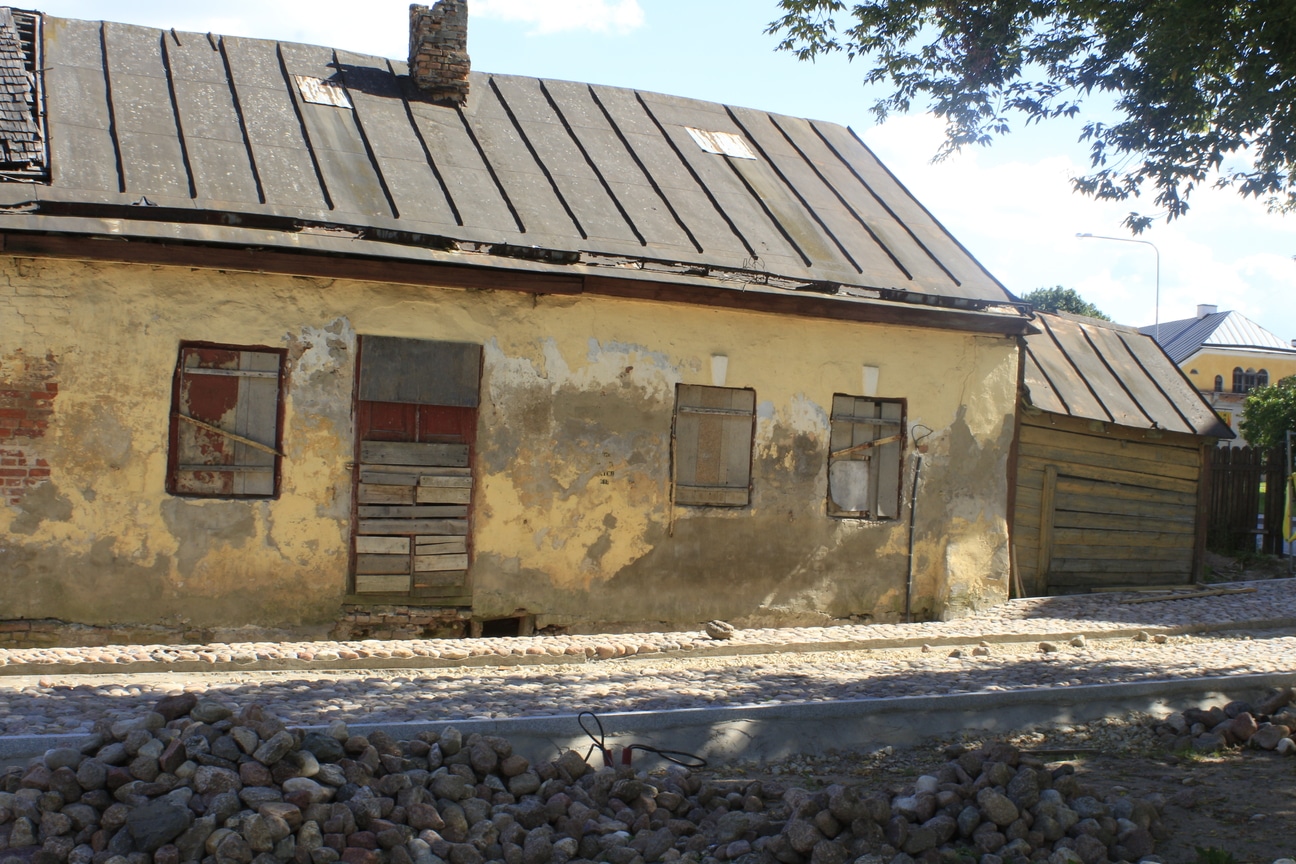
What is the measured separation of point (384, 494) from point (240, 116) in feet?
13.2

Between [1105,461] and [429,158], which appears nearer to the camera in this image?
[429,158]

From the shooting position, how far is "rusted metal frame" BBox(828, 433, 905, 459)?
11.2m

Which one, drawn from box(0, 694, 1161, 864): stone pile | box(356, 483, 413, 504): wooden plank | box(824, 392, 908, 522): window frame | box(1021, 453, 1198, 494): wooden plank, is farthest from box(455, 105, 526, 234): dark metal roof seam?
box(1021, 453, 1198, 494): wooden plank

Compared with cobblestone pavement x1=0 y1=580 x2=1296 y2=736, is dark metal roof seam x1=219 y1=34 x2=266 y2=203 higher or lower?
higher

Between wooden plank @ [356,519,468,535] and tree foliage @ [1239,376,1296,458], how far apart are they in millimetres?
18803

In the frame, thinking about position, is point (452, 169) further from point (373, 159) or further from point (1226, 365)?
point (1226, 365)

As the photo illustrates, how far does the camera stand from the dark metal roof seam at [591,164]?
10.8 m

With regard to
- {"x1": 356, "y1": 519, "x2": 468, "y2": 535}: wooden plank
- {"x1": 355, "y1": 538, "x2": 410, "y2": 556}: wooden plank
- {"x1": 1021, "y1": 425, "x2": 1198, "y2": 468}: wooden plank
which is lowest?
{"x1": 355, "y1": 538, "x2": 410, "y2": 556}: wooden plank

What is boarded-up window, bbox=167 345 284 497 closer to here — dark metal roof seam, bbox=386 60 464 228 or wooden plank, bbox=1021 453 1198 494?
dark metal roof seam, bbox=386 60 464 228

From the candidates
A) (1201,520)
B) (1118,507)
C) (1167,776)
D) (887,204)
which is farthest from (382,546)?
(1201,520)

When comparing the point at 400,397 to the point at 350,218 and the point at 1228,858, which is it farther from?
the point at 1228,858

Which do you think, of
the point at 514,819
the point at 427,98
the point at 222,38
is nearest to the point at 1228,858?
the point at 514,819

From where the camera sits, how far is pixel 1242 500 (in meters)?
16.9

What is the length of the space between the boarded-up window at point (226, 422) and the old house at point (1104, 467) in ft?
25.6
